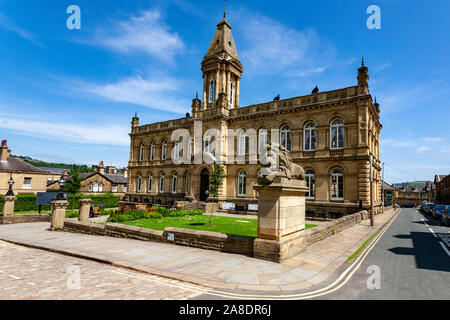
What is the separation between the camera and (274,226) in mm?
7906

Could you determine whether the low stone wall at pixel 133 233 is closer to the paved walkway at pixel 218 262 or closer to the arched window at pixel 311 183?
the paved walkway at pixel 218 262

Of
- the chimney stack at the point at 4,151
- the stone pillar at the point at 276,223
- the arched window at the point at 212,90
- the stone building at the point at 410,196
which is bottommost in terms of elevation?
the stone building at the point at 410,196

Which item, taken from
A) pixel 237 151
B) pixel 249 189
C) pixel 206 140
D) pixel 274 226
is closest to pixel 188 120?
pixel 206 140

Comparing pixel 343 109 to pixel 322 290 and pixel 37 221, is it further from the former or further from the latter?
pixel 37 221

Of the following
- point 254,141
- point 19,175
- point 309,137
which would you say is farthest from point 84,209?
point 19,175

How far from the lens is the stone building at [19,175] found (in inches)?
1407

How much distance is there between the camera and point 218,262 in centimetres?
773

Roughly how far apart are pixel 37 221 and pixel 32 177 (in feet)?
77.8

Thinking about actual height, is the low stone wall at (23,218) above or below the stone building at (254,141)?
below

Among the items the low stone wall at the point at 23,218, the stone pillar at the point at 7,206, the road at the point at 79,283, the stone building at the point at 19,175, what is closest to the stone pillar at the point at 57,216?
the low stone wall at the point at 23,218

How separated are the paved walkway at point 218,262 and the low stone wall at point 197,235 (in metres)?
0.29

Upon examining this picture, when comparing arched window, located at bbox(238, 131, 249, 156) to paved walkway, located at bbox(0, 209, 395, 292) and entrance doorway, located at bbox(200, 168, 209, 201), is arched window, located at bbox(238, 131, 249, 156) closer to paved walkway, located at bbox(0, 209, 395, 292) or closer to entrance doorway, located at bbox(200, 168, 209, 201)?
entrance doorway, located at bbox(200, 168, 209, 201)

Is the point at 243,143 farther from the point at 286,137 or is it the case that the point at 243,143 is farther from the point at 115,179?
the point at 115,179

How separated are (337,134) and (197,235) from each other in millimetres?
18177
